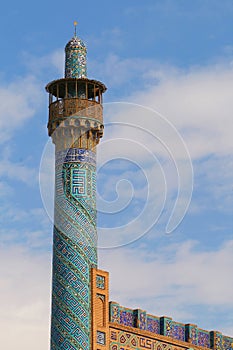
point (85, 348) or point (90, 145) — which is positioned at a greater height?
point (90, 145)

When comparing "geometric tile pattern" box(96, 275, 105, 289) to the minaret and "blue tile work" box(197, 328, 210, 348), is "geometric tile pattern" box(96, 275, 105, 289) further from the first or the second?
"blue tile work" box(197, 328, 210, 348)

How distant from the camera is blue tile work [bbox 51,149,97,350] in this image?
24.5 meters

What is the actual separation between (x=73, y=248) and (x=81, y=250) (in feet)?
0.70

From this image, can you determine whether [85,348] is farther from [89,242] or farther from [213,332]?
[213,332]

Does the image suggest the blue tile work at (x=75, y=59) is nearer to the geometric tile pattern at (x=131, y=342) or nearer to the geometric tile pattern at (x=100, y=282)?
the geometric tile pattern at (x=100, y=282)

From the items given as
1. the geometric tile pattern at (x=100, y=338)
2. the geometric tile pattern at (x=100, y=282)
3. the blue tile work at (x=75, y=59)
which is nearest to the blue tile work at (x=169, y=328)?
the geometric tile pattern at (x=100, y=282)

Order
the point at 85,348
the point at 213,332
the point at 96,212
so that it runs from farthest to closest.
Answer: the point at 213,332
the point at 96,212
the point at 85,348

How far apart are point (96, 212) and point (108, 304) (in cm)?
248

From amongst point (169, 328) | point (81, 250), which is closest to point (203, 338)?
point (169, 328)

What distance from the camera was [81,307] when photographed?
24.7m

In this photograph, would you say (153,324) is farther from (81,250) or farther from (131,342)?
(81,250)

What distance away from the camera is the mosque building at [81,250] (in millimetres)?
24688

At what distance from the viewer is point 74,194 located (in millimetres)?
25781

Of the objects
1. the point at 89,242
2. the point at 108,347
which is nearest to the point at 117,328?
the point at 108,347
